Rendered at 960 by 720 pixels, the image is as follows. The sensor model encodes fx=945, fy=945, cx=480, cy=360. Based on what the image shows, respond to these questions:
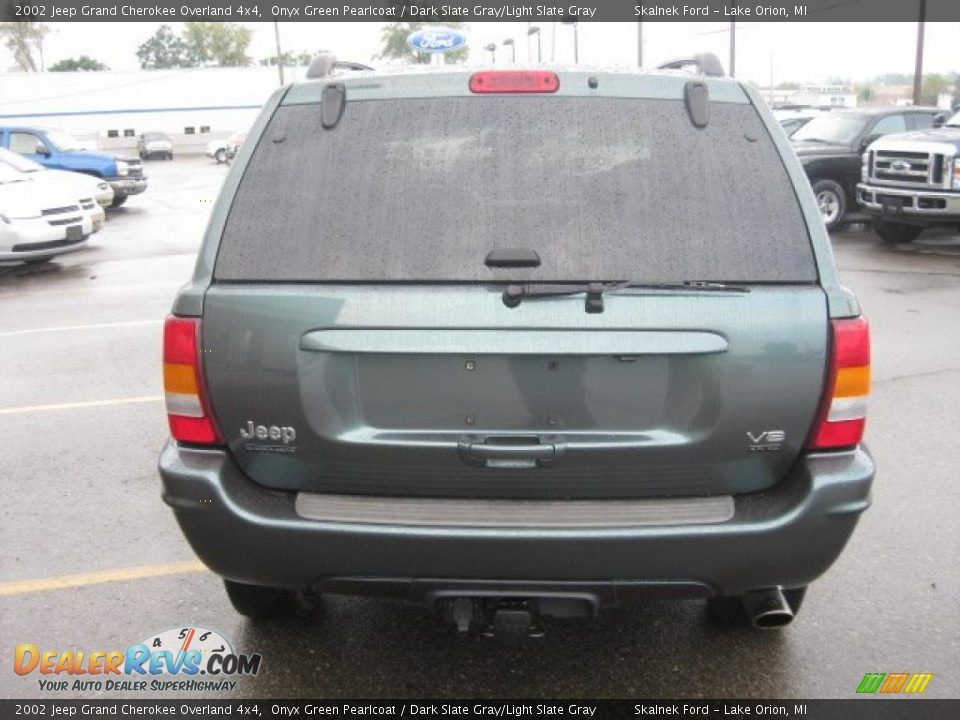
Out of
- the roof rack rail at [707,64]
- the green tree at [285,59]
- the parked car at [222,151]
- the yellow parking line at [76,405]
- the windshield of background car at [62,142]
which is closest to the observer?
the roof rack rail at [707,64]

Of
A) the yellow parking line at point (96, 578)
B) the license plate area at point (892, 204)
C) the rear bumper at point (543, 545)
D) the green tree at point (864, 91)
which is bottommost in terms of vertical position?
the green tree at point (864, 91)

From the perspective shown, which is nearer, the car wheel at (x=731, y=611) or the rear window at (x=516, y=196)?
the rear window at (x=516, y=196)

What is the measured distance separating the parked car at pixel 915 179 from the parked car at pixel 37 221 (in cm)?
1160

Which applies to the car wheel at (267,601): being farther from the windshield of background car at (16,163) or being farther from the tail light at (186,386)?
the windshield of background car at (16,163)

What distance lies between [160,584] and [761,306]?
266 cm

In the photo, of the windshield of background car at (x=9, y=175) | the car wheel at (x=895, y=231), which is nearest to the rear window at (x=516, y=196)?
the windshield of background car at (x=9, y=175)

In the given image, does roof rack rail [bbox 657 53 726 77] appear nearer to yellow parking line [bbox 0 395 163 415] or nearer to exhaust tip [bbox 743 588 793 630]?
exhaust tip [bbox 743 588 793 630]

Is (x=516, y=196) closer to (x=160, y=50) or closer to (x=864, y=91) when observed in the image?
(x=864, y=91)

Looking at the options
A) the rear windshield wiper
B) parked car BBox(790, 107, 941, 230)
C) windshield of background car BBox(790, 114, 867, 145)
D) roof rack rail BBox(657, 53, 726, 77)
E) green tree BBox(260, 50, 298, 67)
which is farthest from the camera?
green tree BBox(260, 50, 298, 67)

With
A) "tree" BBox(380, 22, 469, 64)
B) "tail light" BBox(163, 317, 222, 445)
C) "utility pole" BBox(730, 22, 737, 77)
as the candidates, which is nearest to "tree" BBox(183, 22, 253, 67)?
"tree" BBox(380, 22, 469, 64)

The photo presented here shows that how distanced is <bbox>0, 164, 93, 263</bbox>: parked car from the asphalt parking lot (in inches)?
254

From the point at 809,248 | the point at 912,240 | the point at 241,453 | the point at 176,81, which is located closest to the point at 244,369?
the point at 241,453

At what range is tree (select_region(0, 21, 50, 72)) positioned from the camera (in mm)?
86188

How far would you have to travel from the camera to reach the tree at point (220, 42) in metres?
95.6
